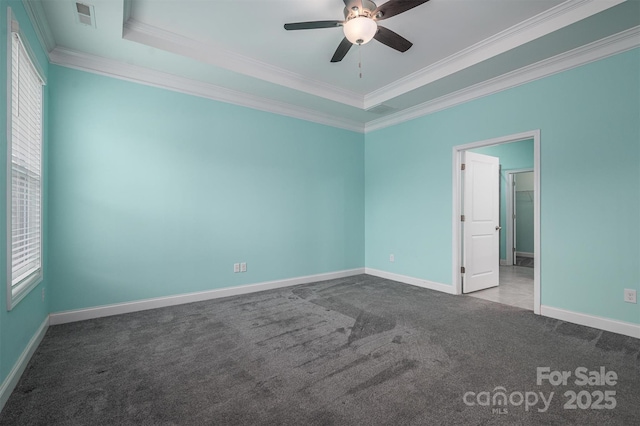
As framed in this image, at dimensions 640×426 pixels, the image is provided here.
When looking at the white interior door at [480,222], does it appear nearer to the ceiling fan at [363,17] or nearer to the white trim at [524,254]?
the ceiling fan at [363,17]

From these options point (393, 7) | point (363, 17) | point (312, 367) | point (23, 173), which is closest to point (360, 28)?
point (363, 17)

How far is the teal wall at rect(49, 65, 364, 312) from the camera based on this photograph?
10.3 ft

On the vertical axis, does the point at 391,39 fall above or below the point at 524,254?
above

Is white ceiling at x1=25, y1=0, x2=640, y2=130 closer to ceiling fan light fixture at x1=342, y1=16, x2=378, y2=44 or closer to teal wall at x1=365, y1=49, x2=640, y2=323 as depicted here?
teal wall at x1=365, y1=49, x2=640, y2=323

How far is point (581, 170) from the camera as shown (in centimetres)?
309

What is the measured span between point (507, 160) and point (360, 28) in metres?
5.91

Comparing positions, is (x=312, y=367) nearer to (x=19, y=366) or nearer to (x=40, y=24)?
(x=19, y=366)

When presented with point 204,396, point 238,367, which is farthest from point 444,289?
point 204,396

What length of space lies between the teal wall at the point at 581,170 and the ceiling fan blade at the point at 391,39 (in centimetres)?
181

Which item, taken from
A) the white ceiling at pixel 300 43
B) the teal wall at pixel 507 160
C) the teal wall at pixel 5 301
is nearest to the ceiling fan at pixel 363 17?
the white ceiling at pixel 300 43

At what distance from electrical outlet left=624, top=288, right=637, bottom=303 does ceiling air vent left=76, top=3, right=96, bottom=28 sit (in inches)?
212

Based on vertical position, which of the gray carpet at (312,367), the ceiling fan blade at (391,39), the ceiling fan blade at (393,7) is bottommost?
Answer: the gray carpet at (312,367)

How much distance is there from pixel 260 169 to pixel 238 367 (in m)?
2.83

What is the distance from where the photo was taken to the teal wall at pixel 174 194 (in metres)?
3.15
